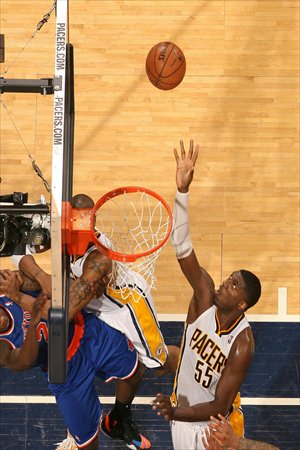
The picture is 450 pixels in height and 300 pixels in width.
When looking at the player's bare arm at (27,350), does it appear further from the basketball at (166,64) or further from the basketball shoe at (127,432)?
the basketball at (166,64)

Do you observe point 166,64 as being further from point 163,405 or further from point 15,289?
point 163,405

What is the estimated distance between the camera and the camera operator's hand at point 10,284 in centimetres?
569

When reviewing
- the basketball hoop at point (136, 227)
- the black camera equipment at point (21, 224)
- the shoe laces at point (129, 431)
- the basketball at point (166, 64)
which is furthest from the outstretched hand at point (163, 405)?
the basketball at point (166, 64)

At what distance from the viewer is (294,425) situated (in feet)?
21.7

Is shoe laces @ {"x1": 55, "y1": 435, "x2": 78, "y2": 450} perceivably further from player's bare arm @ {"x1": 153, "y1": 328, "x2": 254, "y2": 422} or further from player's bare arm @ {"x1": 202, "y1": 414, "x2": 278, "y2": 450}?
player's bare arm @ {"x1": 202, "y1": 414, "x2": 278, "y2": 450}

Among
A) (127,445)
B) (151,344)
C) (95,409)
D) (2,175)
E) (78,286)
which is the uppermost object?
(2,175)

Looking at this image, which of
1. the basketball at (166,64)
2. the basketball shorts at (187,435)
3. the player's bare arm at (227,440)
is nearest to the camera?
the player's bare arm at (227,440)

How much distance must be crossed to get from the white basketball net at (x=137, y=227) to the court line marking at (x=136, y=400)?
113 centimetres

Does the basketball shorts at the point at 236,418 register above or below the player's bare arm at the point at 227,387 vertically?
below

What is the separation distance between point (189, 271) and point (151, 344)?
0.95 metres

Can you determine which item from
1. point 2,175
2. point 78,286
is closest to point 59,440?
point 78,286

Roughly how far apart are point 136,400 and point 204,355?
148 centimetres

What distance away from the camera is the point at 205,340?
18.1 ft

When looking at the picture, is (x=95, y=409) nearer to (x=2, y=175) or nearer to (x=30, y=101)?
(x=2, y=175)
